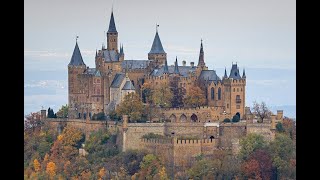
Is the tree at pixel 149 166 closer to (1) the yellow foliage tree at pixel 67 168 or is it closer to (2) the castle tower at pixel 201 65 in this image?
(1) the yellow foliage tree at pixel 67 168

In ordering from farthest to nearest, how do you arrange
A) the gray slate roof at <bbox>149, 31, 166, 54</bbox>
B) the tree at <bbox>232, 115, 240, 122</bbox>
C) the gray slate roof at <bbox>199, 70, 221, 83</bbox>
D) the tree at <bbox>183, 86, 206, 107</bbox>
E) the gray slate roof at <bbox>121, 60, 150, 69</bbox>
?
the gray slate roof at <bbox>149, 31, 166, 54</bbox> < the gray slate roof at <bbox>121, 60, 150, 69</bbox> < the gray slate roof at <bbox>199, 70, 221, 83</bbox> < the tree at <bbox>183, 86, 206, 107</bbox> < the tree at <bbox>232, 115, 240, 122</bbox>

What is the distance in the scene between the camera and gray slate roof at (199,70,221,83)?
18719mm

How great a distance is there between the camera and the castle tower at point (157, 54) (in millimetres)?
20141

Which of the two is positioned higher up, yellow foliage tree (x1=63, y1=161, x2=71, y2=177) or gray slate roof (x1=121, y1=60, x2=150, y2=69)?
→ gray slate roof (x1=121, y1=60, x2=150, y2=69)

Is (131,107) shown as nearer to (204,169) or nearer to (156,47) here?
(204,169)

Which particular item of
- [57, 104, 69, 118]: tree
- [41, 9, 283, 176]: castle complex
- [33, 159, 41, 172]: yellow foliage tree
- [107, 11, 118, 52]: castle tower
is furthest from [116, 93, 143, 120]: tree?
[107, 11, 118, 52]: castle tower

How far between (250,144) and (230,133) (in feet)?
1.91

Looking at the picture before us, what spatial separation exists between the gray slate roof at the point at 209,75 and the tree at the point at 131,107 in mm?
1507

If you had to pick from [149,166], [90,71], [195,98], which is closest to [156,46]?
[90,71]

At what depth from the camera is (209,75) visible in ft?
61.8

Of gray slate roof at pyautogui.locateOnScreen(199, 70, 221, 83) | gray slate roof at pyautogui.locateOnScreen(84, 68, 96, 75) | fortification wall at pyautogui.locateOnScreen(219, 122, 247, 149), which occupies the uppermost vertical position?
gray slate roof at pyautogui.locateOnScreen(84, 68, 96, 75)

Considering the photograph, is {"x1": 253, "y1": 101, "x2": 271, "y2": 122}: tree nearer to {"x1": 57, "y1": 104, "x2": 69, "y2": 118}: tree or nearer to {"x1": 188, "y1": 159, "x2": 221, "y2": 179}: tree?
{"x1": 188, "y1": 159, "x2": 221, "y2": 179}: tree
